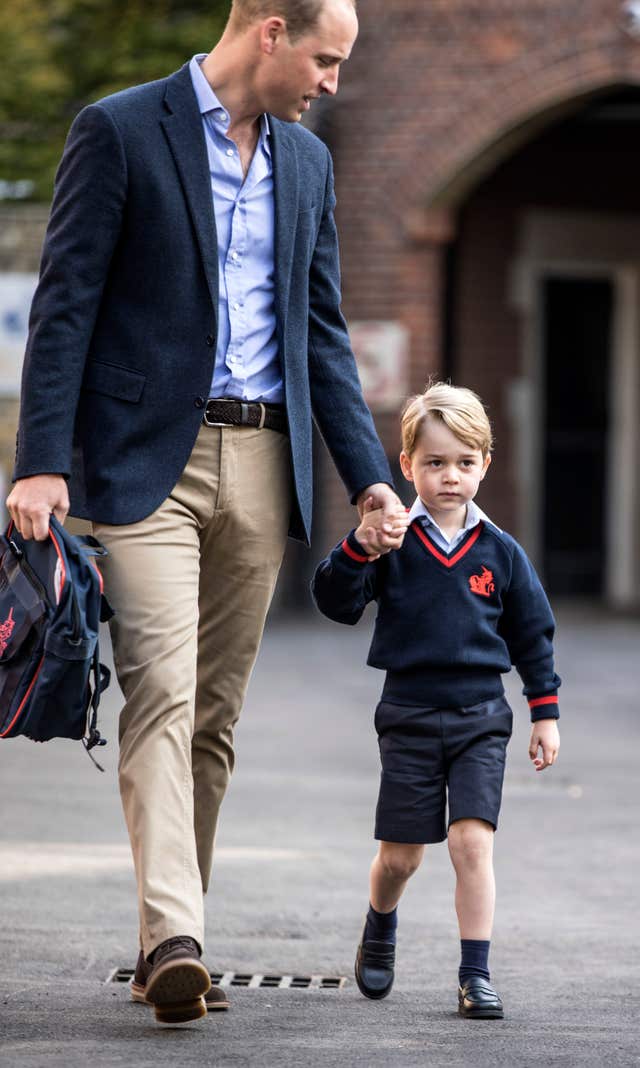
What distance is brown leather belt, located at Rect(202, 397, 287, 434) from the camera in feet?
13.4

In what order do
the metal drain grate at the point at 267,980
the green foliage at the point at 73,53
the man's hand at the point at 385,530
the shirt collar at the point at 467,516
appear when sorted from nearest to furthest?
the man's hand at the point at 385,530
the shirt collar at the point at 467,516
the metal drain grate at the point at 267,980
the green foliage at the point at 73,53

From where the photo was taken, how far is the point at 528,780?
7.93m

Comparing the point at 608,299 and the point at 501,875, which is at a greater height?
the point at 608,299

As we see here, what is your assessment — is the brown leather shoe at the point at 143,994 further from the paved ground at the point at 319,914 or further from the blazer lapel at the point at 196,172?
the blazer lapel at the point at 196,172

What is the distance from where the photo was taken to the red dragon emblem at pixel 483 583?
4227 mm

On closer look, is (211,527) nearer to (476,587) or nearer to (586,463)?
(476,587)

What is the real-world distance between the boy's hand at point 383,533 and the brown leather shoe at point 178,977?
90 centimetres

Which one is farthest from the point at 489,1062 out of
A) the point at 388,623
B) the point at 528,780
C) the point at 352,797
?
the point at 528,780

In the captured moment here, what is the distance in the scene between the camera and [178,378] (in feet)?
13.1

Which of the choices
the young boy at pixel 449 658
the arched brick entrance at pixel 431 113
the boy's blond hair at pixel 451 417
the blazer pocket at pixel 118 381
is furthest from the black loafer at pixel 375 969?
the arched brick entrance at pixel 431 113

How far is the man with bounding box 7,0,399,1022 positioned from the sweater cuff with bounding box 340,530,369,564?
4 centimetres

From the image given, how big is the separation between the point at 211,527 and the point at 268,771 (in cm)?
395

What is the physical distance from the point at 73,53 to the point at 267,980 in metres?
14.1

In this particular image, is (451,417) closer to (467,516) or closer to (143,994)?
(467,516)
